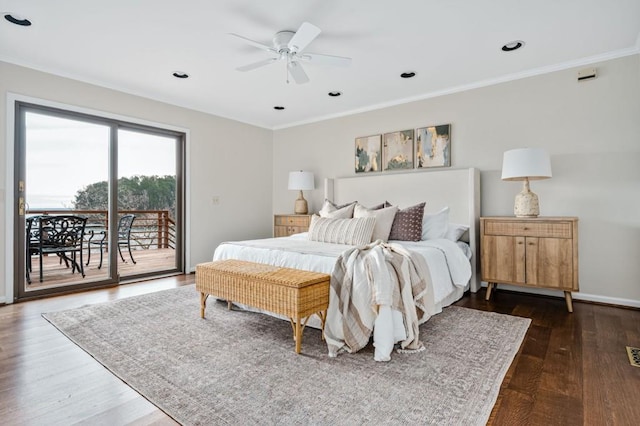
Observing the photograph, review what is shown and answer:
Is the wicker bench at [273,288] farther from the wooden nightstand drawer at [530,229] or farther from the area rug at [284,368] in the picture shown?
the wooden nightstand drawer at [530,229]

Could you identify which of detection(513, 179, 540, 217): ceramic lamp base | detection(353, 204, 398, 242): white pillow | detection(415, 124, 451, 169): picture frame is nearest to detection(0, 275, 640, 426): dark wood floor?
detection(513, 179, 540, 217): ceramic lamp base

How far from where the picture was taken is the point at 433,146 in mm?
4398

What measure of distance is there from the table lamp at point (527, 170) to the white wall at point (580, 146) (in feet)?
1.25

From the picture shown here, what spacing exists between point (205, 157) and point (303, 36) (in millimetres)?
3089

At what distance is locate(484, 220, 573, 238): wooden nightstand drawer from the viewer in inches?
125

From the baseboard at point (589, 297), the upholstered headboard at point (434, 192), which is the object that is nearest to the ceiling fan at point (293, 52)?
the upholstered headboard at point (434, 192)

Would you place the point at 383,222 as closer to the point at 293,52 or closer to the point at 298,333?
the point at 298,333

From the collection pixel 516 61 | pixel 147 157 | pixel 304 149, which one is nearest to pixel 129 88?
pixel 147 157

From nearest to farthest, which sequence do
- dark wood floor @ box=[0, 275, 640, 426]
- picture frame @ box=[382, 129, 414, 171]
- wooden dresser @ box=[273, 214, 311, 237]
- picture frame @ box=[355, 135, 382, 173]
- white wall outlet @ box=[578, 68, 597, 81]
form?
dark wood floor @ box=[0, 275, 640, 426] → white wall outlet @ box=[578, 68, 597, 81] → picture frame @ box=[382, 129, 414, 171] → picture frame @ box=[355, 135, 382, 173] → wooden dresser @ box=[273, 214, 311, 237]

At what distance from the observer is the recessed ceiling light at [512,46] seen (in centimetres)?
309

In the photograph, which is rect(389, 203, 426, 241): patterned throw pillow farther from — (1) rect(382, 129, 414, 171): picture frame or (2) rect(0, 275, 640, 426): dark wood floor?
(2) rect(0, 275, 640, 426): dark wood floor

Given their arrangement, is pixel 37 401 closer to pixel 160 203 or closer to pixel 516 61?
pixel 160 203

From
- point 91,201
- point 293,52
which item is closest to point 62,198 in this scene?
point 91,201

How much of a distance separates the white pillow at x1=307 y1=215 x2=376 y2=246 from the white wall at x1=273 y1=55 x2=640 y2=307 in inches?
64.8
